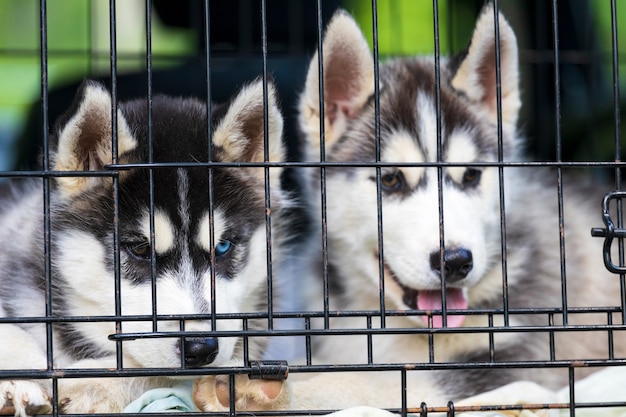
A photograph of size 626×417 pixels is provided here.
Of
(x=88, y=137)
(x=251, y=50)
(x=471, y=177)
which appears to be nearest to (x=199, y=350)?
(x=88, y=137)

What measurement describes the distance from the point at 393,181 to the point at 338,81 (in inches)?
18.3

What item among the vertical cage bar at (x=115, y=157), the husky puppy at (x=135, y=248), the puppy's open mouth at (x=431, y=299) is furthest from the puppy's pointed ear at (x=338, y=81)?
the vertical cage bar at (x=115, y=157)

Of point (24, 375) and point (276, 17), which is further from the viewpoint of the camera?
point (276, 17)

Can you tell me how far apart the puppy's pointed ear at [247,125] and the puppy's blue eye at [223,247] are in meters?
0.25

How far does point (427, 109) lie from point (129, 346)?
1487mm

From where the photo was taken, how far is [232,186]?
2.85 m

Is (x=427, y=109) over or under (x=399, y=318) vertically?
over

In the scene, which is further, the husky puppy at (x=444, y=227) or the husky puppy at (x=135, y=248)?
the husky puppy at (x=444, y=227)

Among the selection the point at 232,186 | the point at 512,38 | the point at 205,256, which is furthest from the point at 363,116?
the point at 205,256

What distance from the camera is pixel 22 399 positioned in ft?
7.51

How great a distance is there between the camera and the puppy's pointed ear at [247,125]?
265 cm

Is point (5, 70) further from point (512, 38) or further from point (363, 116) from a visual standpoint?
point (512, 38)

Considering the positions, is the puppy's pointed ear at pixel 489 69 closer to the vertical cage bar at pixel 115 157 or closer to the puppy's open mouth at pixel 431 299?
the puppy's open mouth at pixel 431 299

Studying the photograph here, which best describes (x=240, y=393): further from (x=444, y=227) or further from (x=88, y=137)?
(x=444, y=227)
